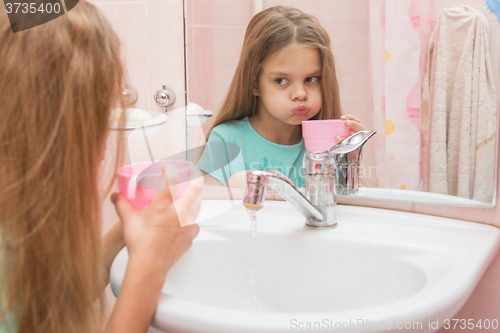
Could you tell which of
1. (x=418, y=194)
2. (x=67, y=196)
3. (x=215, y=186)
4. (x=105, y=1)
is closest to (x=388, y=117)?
(x=418, y=194)

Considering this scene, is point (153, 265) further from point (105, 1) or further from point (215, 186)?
point (105, 1)

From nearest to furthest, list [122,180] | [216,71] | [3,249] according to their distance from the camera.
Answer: [3,249] → [122,180] → [216,71]

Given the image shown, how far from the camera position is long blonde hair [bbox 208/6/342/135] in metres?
0.68

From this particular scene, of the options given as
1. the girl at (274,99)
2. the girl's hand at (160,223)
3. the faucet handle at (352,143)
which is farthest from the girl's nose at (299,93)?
the girl's hand at (160,223)

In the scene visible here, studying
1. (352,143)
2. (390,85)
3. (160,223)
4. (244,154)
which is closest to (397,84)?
(390,85)

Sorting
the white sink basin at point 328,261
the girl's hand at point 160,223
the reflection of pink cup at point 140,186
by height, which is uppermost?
the reflection of pink cup at point 140,186

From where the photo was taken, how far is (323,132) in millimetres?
659

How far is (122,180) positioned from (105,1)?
1.71ft

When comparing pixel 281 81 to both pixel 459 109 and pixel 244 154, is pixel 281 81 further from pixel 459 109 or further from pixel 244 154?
pixel 459 109

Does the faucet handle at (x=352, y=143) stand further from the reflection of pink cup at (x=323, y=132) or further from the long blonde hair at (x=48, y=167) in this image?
the long blonde hair at (x=48, y=167)

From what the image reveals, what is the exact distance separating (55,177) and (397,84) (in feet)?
1.70

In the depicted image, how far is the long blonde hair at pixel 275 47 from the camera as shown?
0.68 metres

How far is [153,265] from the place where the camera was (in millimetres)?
482

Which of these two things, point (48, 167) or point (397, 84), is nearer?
point (48, 167)
